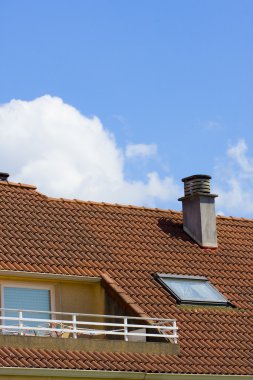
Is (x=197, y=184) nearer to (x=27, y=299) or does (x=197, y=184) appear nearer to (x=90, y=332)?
(x=27, y=299)

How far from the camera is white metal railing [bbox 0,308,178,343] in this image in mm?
25188

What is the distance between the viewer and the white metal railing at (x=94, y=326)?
2519cm

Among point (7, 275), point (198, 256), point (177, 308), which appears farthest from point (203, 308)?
point (7, 275)

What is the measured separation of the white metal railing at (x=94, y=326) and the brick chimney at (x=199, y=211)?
554cm

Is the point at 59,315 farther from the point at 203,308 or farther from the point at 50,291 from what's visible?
the point at 203,308

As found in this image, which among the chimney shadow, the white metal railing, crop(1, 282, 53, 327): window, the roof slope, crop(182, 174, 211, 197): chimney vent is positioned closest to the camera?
the white metal railing

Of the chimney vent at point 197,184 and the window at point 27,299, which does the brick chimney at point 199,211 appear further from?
the window at point 27,299

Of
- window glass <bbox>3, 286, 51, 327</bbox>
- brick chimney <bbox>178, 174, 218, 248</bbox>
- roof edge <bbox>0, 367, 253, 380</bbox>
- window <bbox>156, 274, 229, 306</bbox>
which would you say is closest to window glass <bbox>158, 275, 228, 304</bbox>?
window <bbox>156, 274, 229, 306</bbox>

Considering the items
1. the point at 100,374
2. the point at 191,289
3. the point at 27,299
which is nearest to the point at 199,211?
the point at 191,289

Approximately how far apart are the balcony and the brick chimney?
5.54 m

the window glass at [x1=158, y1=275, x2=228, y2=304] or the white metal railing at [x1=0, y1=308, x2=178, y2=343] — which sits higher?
the window glass at [x1=158, y1=275, x2=228, y2=304]

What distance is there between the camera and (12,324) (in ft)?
87.1

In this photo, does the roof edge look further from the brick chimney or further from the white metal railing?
the brick chimney

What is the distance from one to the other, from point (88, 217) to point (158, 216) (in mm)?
2714
